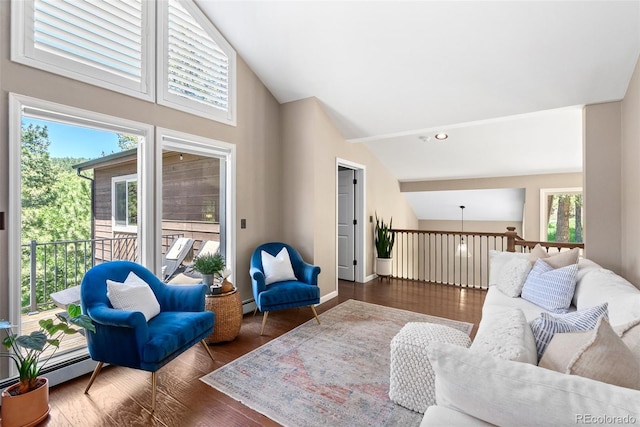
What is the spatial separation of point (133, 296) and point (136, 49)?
2152mm

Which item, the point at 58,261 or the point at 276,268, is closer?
the point at 58,261

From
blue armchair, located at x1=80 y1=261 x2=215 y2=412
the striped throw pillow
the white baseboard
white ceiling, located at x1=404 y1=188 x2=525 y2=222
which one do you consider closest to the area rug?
blue armchair, located at x1=80 y1=261 x2=215 y2=412

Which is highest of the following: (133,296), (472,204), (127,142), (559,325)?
(127,142)

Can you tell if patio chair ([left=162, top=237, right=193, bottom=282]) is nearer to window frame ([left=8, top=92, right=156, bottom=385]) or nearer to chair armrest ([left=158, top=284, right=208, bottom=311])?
window frame ([left=8, top=92, right=156, bottom=385])

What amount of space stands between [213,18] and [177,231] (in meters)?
2.38

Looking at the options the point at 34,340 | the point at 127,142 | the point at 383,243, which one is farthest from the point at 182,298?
the point at 383,243

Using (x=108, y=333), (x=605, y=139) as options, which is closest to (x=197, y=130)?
(x=108, y=333)

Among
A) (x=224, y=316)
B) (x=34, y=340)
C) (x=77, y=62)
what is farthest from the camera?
(x=224, y=316)

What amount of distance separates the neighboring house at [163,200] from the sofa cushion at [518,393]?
2847 mm

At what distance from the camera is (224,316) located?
2.80m

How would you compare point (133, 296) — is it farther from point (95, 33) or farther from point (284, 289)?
point (95, 33)

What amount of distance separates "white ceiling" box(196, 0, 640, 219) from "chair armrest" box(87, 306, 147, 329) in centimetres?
293

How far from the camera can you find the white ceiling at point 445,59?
247cm

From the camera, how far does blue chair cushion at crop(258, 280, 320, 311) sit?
3.02m
